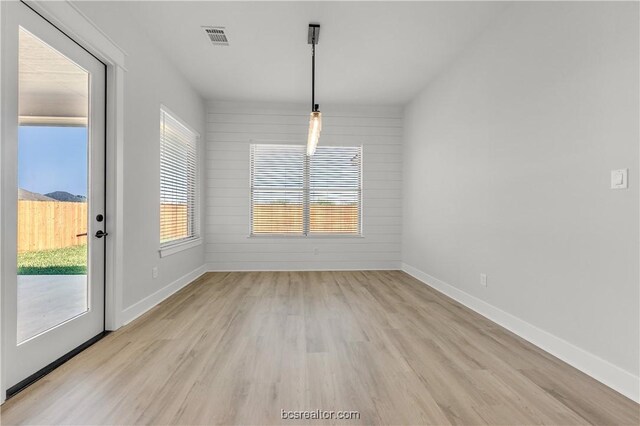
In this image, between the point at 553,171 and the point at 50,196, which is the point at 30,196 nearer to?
the point at 50,196

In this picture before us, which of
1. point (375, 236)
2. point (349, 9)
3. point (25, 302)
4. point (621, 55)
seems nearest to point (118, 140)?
point (25, 302)

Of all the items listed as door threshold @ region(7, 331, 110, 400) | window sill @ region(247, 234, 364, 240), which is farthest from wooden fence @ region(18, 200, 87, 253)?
window sill @ region(247, 234, 364, 240)

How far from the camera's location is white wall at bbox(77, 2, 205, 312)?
293cm

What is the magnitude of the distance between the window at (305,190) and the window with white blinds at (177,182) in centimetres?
104

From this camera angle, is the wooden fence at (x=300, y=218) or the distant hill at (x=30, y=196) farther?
the wooden fence at (x=300, y=218)

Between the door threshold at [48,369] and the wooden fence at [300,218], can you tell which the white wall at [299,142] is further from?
the door threshold at [48,369]

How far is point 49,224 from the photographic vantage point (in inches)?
84.1

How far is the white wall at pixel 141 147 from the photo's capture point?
115 inches

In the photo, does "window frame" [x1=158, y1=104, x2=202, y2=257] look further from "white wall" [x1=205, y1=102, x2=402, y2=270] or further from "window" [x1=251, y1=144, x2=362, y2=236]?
"window" [x1=251, y1=144, x2=362, y2=236]

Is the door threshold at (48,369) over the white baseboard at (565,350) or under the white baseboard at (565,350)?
under

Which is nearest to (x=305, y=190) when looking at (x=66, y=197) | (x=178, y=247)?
(x=178, y=247)

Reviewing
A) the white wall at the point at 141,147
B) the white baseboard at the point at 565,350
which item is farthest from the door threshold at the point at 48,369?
the white baseboard at the point at 565,350

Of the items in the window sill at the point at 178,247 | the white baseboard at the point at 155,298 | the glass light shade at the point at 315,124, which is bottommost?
the white baseboard at the point at 155,298

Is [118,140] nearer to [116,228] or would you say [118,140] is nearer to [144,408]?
[116,228]
